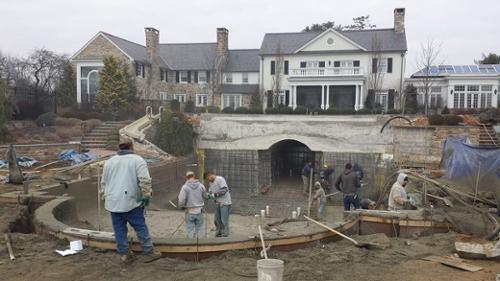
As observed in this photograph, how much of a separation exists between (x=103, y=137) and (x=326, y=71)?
19.3 meters

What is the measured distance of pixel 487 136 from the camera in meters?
20.5

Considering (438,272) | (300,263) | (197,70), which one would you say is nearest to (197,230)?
(300,263)

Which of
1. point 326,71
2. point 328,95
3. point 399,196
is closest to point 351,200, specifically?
point 399,196

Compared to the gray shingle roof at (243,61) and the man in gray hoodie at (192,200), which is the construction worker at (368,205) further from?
the gray shingle roof at (243,61)

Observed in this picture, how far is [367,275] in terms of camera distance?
5.70 m

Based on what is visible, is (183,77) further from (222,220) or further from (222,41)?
(222,220)

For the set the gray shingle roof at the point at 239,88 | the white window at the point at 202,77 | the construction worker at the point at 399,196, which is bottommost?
the construction worker at the point at 399,196

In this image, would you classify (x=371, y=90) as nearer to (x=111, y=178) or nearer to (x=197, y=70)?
(x=197, y=70)

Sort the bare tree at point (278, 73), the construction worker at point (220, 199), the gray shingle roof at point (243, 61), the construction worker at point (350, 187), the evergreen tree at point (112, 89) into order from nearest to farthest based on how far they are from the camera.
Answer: the construction worker at point (220, 199)
the construction worker at point (350, 187)
the evergreen tree at point (112, 89)
the bare tree at point (278, 73)
the gray shingle roof at point (243, 61)

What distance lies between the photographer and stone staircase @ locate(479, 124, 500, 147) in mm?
20078

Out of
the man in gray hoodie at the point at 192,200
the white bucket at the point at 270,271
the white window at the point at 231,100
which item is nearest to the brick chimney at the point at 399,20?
the white window at the point at 231,100

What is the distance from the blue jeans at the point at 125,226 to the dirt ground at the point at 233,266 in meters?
0.23

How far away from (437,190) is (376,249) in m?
5.17

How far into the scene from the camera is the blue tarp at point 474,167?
1090 centimetres
